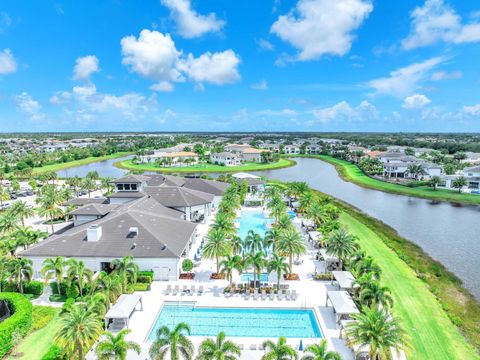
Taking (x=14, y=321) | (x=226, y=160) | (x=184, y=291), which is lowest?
(x=184, y=291)

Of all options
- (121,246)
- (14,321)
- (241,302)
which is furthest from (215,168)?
(14,321)

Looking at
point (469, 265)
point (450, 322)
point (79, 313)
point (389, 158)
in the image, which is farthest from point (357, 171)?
point (79, 313)

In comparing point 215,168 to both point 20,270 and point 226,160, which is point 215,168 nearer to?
point 226,160

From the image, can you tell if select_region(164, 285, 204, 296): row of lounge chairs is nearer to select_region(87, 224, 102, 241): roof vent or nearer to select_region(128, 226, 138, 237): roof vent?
select_region(128, 226, 138, 237): roof vent

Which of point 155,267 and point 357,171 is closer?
point 155,267

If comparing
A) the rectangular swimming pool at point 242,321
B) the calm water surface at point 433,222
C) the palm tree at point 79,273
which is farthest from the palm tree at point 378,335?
the palm tree at point 79,273

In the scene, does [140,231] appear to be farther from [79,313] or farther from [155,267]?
[79,313]

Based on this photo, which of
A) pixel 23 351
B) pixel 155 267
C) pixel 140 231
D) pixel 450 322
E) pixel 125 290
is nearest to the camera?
pixel 23 351
